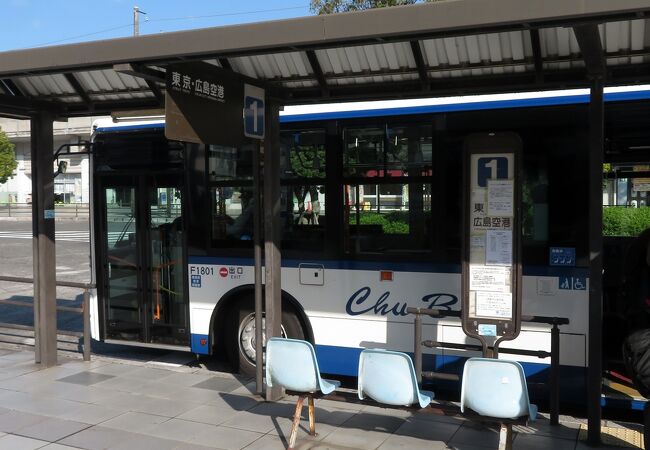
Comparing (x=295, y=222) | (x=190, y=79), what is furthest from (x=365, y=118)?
(x=190, y=79)

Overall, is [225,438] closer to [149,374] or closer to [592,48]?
[149,374]

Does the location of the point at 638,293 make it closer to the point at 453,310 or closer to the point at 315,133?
the point at 453,310

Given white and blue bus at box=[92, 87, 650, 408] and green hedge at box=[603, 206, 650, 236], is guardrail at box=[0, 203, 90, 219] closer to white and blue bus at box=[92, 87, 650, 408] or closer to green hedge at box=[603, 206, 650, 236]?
white and blue bus at box=[92, 87, 650, 408]

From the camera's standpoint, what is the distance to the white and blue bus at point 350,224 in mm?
5363

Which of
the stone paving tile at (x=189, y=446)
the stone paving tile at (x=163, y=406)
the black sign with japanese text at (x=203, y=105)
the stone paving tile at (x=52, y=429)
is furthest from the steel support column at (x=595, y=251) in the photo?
the stone paving tile at (x=52, y=429)

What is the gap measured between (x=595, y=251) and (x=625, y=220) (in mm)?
2308

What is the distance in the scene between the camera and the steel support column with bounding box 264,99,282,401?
18.4ft

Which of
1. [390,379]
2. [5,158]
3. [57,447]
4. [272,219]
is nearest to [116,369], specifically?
[57,447]

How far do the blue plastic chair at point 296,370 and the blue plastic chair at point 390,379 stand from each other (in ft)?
1.18

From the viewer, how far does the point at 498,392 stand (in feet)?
13.1

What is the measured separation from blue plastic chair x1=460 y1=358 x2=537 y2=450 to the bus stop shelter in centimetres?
96

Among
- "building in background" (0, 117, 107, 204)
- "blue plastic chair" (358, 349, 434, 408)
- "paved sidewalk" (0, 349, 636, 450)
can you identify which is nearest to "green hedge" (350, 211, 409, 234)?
"paved sidewalk" (0, 349, 636, 450)

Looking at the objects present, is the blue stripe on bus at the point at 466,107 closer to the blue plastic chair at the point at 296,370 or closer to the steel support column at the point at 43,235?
the blue plastic chair at the point at 296,370

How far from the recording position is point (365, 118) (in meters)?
6.00
